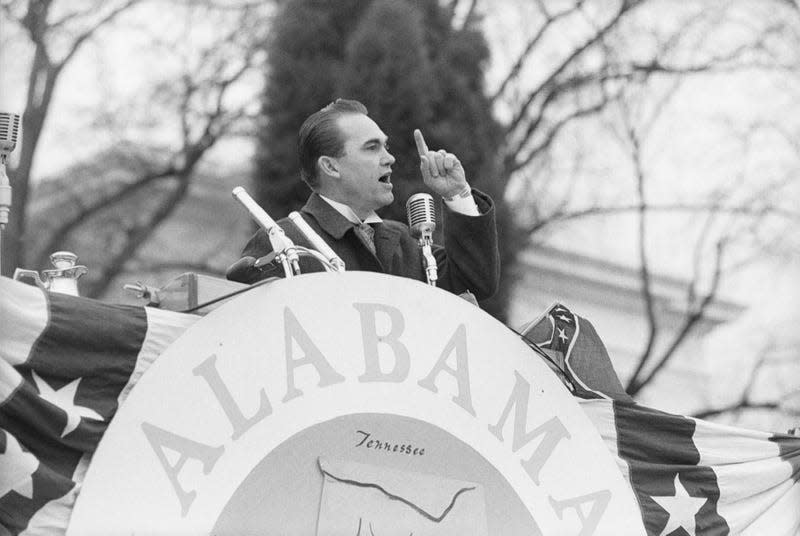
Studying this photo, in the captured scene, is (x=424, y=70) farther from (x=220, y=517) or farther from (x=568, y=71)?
(x=220, y=517)

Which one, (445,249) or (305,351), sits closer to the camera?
(305,351)

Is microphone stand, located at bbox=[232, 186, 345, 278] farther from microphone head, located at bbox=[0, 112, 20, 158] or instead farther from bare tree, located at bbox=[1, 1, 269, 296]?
bare tree, located at bbox=[1, 1, 269, 296]

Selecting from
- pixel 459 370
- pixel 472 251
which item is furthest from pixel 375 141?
pixel 459 370

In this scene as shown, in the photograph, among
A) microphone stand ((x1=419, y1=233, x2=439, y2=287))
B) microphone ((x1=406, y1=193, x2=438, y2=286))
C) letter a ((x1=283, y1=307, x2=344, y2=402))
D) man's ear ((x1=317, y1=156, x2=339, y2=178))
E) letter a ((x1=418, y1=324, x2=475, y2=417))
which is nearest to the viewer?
letter a ((x1=283, y1=307, x2=344, y2=402))

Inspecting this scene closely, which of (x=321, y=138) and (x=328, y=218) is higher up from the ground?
(x=321, y=138)

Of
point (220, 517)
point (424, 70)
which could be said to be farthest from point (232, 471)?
point (424, 70)

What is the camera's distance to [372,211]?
399 cm

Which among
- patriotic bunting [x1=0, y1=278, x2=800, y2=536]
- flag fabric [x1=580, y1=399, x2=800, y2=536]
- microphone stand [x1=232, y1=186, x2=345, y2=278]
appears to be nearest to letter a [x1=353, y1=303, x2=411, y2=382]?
microphone stand [x1=232, y1=186, x2=345, y2=278]

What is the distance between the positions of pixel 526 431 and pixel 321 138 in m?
1.28

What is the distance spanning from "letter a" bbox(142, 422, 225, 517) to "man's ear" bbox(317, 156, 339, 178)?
144 cm

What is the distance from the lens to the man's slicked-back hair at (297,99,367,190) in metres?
4.00

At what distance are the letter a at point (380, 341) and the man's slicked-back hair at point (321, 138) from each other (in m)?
1.08

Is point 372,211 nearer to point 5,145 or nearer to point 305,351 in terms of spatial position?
point 305,351

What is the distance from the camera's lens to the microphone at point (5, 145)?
2.79 metres
